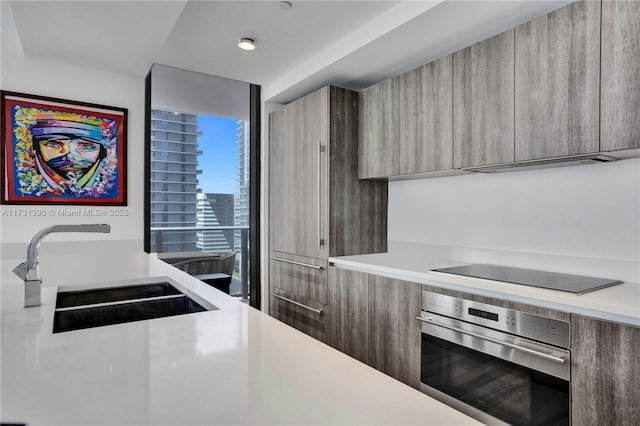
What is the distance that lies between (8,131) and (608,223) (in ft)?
12.0

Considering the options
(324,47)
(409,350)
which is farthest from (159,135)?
(409,350)

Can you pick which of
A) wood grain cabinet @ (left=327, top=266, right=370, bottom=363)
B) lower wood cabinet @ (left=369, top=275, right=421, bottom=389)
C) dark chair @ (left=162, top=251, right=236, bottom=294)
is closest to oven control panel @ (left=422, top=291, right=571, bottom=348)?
lower wood cabinet @ (left=369, top=275, right=421, bottom=389)

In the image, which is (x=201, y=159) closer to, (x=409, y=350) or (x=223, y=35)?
(x=223, y=35)

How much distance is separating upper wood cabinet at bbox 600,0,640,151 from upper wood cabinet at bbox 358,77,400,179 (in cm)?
117

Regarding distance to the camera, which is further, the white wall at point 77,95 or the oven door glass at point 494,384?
the white wall at point 77,95

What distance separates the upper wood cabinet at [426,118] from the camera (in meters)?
2.21

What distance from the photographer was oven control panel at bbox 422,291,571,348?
4.70ft

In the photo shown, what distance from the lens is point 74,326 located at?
4.37 ft

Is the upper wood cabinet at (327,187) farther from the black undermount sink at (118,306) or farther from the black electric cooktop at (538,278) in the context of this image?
the black undermount sink at (118,306)

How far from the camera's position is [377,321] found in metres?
2.23

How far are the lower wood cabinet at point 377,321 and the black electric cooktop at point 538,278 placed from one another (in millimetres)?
320

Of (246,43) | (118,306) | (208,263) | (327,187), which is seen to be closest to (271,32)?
(246,43)

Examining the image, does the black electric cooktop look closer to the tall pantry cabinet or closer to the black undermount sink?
the tall pantry cabinet

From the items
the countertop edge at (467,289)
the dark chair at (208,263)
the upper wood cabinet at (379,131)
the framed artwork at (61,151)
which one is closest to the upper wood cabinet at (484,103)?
the upper wood cabinet at (379,131)
